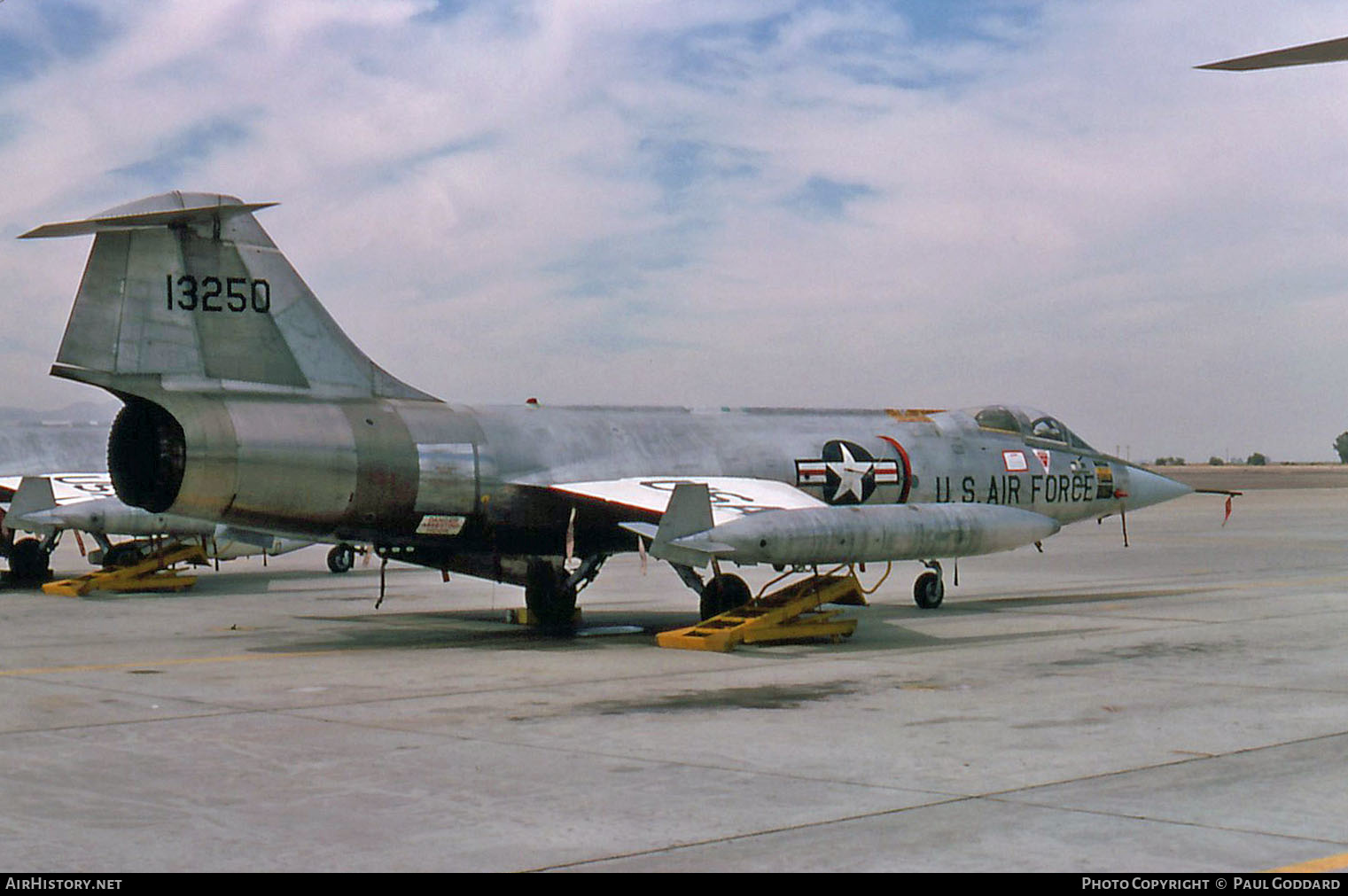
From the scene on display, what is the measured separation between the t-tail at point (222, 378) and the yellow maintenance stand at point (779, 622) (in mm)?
3169

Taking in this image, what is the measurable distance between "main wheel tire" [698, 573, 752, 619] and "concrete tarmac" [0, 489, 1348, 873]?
76cm

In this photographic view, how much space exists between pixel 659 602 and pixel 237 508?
810cm

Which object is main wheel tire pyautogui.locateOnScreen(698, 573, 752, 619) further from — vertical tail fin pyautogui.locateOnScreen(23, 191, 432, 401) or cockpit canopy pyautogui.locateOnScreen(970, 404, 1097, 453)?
cockpit canopy pyautogui.locateOnScreen(970, 404, 1097, 453)

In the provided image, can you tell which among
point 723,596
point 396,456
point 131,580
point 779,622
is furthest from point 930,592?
point 131,580

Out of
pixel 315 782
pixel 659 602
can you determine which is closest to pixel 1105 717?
pixel 315 782

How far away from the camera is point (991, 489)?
19078 mm

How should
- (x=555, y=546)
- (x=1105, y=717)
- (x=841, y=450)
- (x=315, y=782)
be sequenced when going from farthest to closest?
1. (x=841, y=450)
2. (x=555, y=546)
3. (x=1105, y=717)
4. (x=315, y=782)

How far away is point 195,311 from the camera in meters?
13.6

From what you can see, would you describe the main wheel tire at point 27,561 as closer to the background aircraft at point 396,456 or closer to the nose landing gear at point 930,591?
the background aircraft at point 396,456

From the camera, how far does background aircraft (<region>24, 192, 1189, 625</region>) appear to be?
13.2 m

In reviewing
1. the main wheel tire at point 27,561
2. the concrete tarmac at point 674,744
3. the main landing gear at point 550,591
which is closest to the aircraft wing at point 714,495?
the main landing gear at point 550,591

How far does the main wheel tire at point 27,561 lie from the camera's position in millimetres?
Result: 23641

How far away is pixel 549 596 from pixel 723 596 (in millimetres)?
2378
